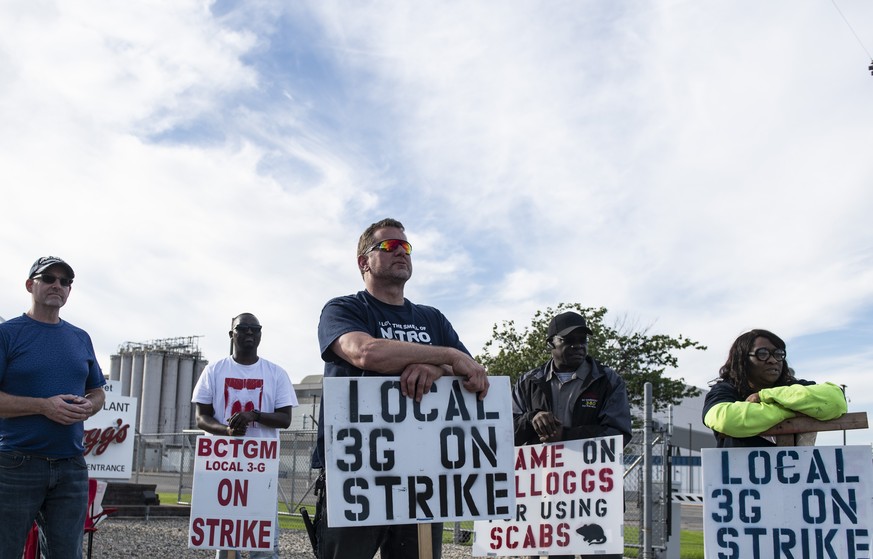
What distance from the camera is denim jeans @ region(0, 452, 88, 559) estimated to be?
14.3 ft

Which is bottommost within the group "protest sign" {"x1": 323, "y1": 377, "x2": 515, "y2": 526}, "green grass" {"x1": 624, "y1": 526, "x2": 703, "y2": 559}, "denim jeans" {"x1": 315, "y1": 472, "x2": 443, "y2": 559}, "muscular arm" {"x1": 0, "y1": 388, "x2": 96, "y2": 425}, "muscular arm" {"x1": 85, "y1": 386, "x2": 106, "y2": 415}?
"green grass" {"x1": 624, "y1": 526, "x2": 703, "y2": 559}

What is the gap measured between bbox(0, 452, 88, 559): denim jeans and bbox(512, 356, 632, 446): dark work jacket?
8.59 ft

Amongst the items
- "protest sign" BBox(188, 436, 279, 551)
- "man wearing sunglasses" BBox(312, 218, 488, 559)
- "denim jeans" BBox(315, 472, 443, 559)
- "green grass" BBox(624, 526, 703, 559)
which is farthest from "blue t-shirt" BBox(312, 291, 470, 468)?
"green grass" BBox(624, 526, 703, 559)

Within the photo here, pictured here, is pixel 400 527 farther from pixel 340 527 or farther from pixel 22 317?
pixel 22 317

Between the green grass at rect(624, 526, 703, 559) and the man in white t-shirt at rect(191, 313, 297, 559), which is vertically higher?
the man in white t-shirt at rect(191, 313, 297, 559)

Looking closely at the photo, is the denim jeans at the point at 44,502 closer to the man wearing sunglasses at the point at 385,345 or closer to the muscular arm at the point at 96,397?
the muscular arm at the point at 96,397

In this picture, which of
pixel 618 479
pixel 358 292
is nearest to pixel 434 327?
pixel 358 292

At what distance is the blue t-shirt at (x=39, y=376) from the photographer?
4.46 metres

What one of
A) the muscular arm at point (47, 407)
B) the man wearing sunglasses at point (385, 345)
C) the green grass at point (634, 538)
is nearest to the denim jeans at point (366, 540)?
the man wearing sunglasses at point (385, 345)

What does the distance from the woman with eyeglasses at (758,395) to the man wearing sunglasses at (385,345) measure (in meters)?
1.58

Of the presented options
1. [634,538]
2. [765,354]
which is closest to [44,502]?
[765,354]

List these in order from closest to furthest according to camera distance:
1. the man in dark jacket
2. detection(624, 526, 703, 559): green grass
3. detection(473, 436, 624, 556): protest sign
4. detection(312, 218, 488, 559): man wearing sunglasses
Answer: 1. detection(312, 218, 488, 559): man wearing sunglasses
2. detection(473, 436, 624, 556): protest sign
3. the man in dark jacket
4. detection(624, 526, 703, 559): green grass

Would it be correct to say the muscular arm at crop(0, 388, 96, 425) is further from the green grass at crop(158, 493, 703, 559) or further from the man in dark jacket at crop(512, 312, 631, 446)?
the green grass at crop(158, 493, 703, 559)

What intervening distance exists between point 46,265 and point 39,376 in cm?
61
